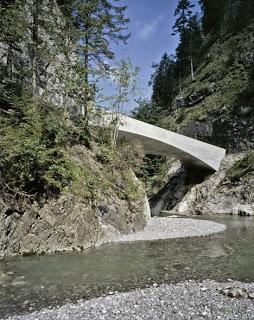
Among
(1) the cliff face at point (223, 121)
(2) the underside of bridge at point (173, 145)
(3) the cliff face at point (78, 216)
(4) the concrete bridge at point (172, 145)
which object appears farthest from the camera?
(1) the cliff face at point (223, 121)

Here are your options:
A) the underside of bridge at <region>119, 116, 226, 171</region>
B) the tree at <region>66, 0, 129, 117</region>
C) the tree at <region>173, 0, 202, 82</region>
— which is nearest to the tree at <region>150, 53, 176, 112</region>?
the tree at <region>173, 0, 202, 82</region>

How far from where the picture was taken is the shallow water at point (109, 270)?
6.85 m

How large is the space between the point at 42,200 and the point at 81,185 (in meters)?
2.05

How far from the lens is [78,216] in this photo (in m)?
12.2

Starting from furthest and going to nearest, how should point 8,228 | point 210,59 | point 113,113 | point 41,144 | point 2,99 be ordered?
point 210,59, point 113,113, point 2,99, point 41,144, point 8,228

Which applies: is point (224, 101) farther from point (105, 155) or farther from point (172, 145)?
point (105, 155)

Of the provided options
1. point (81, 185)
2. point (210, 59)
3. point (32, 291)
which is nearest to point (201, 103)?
point (210, 59)

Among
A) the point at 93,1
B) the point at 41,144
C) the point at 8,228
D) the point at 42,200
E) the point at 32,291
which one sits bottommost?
the point at 32,291

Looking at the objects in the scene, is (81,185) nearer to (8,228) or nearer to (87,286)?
(8,228)

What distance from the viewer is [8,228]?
35.0 feet

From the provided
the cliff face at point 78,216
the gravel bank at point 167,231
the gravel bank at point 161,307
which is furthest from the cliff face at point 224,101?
the gravel bank at point 161,307

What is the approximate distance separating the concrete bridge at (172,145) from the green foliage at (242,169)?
2407 mm

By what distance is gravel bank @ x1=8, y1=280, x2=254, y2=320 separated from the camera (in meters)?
5.45

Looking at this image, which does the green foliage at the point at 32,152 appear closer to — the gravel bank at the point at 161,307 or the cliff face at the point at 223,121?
the gravel bank at the point at 161,307
